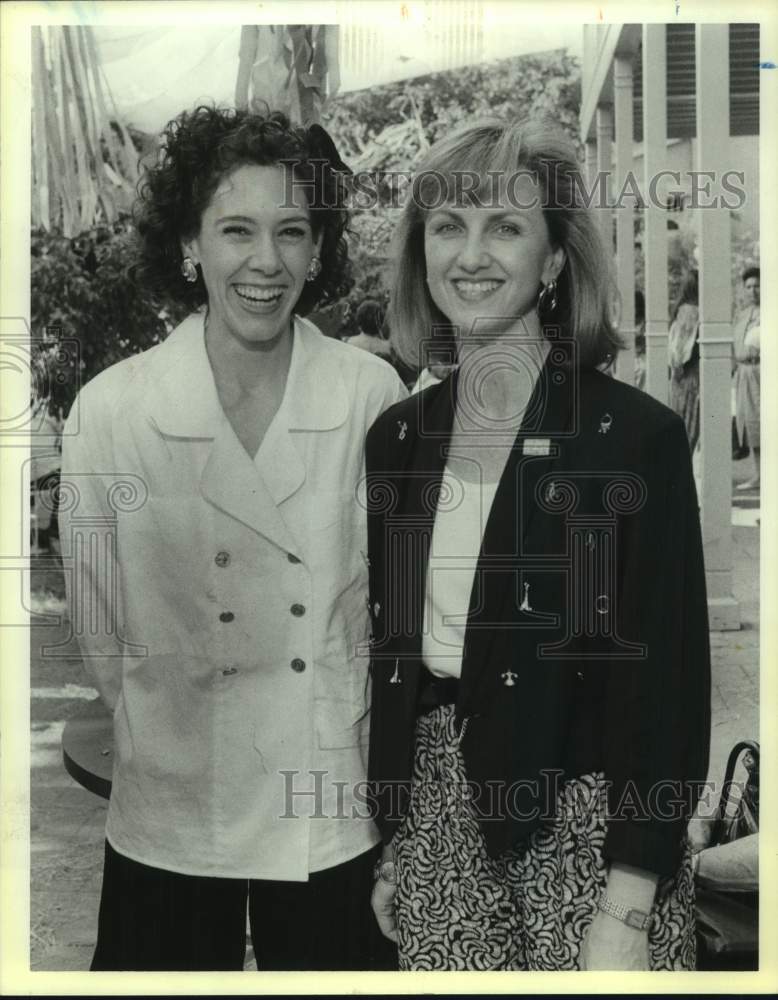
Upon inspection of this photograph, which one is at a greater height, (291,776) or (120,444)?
(120,444)

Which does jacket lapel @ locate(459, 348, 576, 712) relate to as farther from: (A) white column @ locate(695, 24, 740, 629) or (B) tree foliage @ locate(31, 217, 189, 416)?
(B) tree foliage @ locate(31, 217, 189, 416)

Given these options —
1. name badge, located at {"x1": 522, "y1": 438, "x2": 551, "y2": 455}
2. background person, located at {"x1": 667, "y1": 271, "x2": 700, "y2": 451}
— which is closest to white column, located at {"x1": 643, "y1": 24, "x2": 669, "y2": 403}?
background person, located at {"x1": 667, "y1": 271, "x2": 700, "y2": 451}

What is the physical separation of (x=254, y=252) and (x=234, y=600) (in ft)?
3.03

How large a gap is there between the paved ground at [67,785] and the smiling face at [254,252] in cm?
89

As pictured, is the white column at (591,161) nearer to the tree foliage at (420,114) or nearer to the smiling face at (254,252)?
the tree foliage at (420,114)

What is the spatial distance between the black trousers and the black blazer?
0.32 m

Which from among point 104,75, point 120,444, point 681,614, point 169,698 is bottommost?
point 169,698

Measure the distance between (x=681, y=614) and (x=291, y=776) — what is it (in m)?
1.14

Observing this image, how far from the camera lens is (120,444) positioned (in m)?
3.37

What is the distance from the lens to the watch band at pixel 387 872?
10.4ft

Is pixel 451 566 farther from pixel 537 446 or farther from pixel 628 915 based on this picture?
pixel 628 915

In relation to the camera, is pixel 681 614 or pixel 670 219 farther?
pixel 670 219
